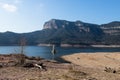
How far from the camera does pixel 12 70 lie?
67.5 feet

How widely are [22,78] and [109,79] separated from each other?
→ 5.82m

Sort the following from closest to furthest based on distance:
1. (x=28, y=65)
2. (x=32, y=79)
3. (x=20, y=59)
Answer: (x=32, y=79) → (x=28, y=65) → (x=20, y=59)

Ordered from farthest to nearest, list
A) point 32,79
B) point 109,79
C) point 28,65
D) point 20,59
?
point 20,59 → point 28,65 → point 109,79 → point 32,79

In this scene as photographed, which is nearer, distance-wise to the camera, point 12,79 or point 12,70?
point 12,79

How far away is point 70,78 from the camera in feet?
55.9

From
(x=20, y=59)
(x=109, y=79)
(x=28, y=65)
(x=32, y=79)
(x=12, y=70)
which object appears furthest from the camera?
(x=20, y=59)

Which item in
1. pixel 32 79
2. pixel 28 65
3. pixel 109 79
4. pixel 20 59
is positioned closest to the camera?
pixel 32 79

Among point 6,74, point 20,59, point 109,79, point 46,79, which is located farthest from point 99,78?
point 20,59

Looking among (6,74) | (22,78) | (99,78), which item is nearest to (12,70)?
(6,74)

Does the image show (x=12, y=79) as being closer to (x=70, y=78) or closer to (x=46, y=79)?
(x=46, y=79)

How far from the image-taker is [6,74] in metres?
18.7

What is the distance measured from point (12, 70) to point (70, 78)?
560 cm

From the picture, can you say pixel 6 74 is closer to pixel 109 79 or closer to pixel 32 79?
pixel 32 79

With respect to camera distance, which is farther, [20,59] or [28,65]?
[20,59]
